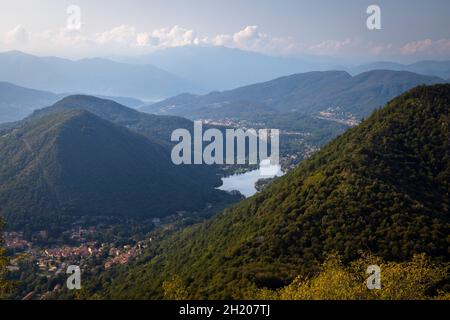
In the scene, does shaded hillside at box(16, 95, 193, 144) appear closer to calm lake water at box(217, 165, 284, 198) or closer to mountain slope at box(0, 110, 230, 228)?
calm lake water at box(217, 165, 284, 198)

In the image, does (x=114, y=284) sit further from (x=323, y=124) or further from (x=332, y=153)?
(x=323, y=124)

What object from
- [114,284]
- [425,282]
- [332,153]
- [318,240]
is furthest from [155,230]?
[425,282]

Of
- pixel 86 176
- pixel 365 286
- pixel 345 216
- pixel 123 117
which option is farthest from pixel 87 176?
pixel 365 286

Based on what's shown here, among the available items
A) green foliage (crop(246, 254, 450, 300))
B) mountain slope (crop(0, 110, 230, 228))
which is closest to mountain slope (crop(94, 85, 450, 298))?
green foliage (crop(246, 254, 450, 300))

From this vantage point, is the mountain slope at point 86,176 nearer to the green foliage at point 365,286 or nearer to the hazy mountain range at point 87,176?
the hazy mountain range at point 87,176

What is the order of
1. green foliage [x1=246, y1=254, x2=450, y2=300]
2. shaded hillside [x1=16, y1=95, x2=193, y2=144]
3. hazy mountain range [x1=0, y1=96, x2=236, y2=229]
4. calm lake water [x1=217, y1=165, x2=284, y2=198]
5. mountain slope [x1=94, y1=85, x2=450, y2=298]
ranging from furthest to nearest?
shaded hillside [x1=16, y1=95, x2=193, y2=144]
calm lake water [x1=217, y1=165, x2=284, y2=198]
hazy mountain range [x1=0, y1=96, x2=236, y2=229]
mountain slope [x1=94, y1=85, x2=450, y2=298]
green foliage [x1=246, y1=254, x2=450, y2=300]
